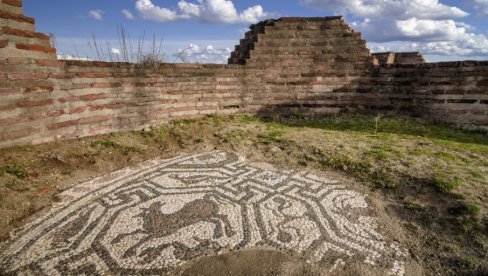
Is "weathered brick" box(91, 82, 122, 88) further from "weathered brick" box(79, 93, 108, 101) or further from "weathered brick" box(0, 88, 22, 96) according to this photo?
"weathered brick" box(0, 88, 22, 96)

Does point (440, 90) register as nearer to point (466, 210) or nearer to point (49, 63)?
point (466, 210)

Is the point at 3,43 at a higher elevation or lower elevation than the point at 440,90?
higher

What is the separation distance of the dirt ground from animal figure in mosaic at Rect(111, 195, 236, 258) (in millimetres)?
498

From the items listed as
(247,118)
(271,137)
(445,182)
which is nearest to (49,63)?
(271,137)

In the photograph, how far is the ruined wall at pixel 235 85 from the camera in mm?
4328

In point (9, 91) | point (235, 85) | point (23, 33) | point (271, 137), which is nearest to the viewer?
point (9, 91)

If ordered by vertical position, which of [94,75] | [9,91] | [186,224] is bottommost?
[186,224]

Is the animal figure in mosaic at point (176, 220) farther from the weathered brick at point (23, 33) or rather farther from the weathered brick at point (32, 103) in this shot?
the weathered brick at point (23, 33)

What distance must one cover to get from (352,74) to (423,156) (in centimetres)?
356

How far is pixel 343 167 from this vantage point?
14.8 ft

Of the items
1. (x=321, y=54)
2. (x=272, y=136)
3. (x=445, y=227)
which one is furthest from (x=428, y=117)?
(x=445, y=227)

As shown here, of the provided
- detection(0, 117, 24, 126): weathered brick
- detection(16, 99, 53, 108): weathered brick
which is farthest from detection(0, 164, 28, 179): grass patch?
detection(16, 99, 53, 108): weathered brick

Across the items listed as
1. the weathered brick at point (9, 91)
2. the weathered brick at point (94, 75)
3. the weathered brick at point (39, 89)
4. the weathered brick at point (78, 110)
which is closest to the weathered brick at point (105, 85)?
the weathered brick at point (94, 75)

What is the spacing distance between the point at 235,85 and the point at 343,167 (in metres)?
3.83
